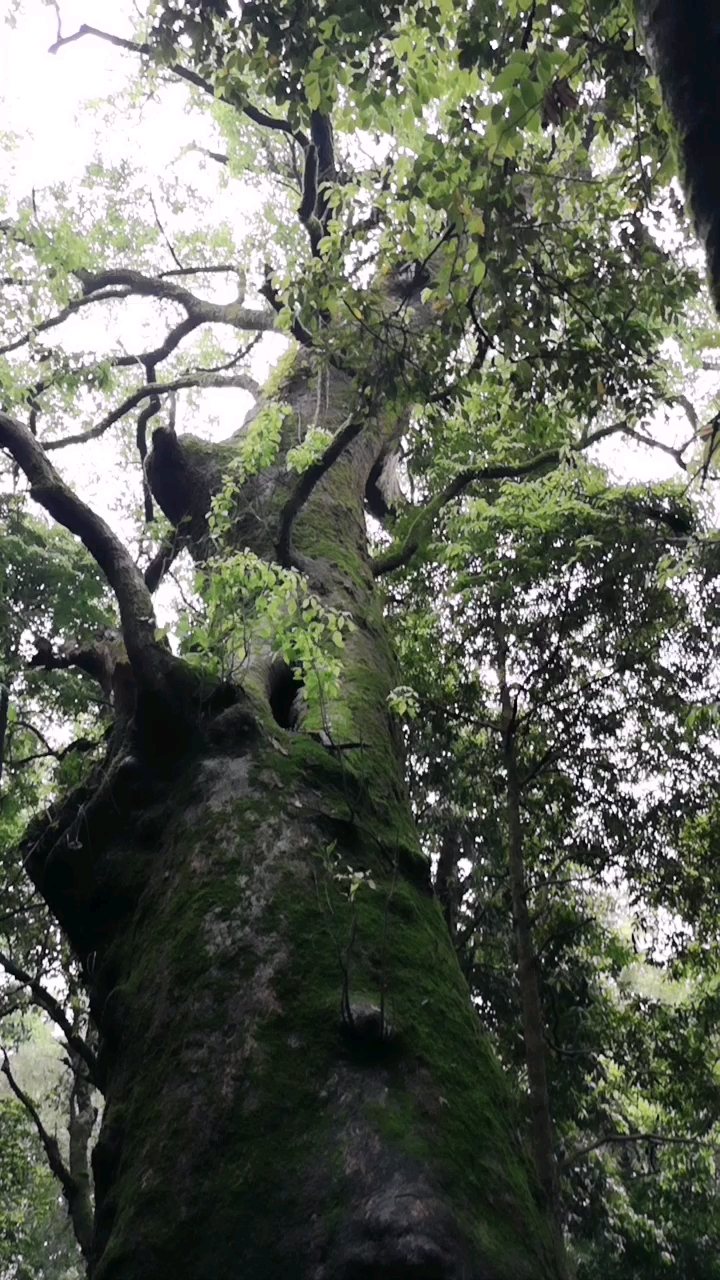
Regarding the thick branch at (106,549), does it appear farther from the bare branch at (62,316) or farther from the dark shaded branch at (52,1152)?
the dark shaded branch at (52,1152)

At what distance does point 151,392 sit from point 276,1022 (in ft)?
18.9

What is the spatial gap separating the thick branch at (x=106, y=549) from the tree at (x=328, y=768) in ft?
0.05

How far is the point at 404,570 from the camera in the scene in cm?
805

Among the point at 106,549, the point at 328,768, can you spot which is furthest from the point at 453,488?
the point at 328,768

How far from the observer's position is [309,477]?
14.7ft

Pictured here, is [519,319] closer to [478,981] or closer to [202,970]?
[202,970]

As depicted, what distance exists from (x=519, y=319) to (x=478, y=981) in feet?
19.5

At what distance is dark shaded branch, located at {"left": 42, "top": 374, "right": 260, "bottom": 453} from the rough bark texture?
517cm

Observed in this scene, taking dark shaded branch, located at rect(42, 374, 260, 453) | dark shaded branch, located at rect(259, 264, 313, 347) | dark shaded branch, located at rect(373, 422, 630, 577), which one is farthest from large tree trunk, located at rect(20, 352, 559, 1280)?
dark shaded branch, located at rect(42, 374, 260, 453)

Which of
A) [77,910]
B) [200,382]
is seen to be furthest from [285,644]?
[200,382]

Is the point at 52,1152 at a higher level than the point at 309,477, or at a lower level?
lower

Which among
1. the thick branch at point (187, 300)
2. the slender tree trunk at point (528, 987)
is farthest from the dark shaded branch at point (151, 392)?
the slender tree trunk at point (528, 987)

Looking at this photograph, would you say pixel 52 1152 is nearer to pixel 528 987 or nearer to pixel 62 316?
pixel 528 987

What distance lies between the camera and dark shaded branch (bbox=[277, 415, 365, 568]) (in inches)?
169
